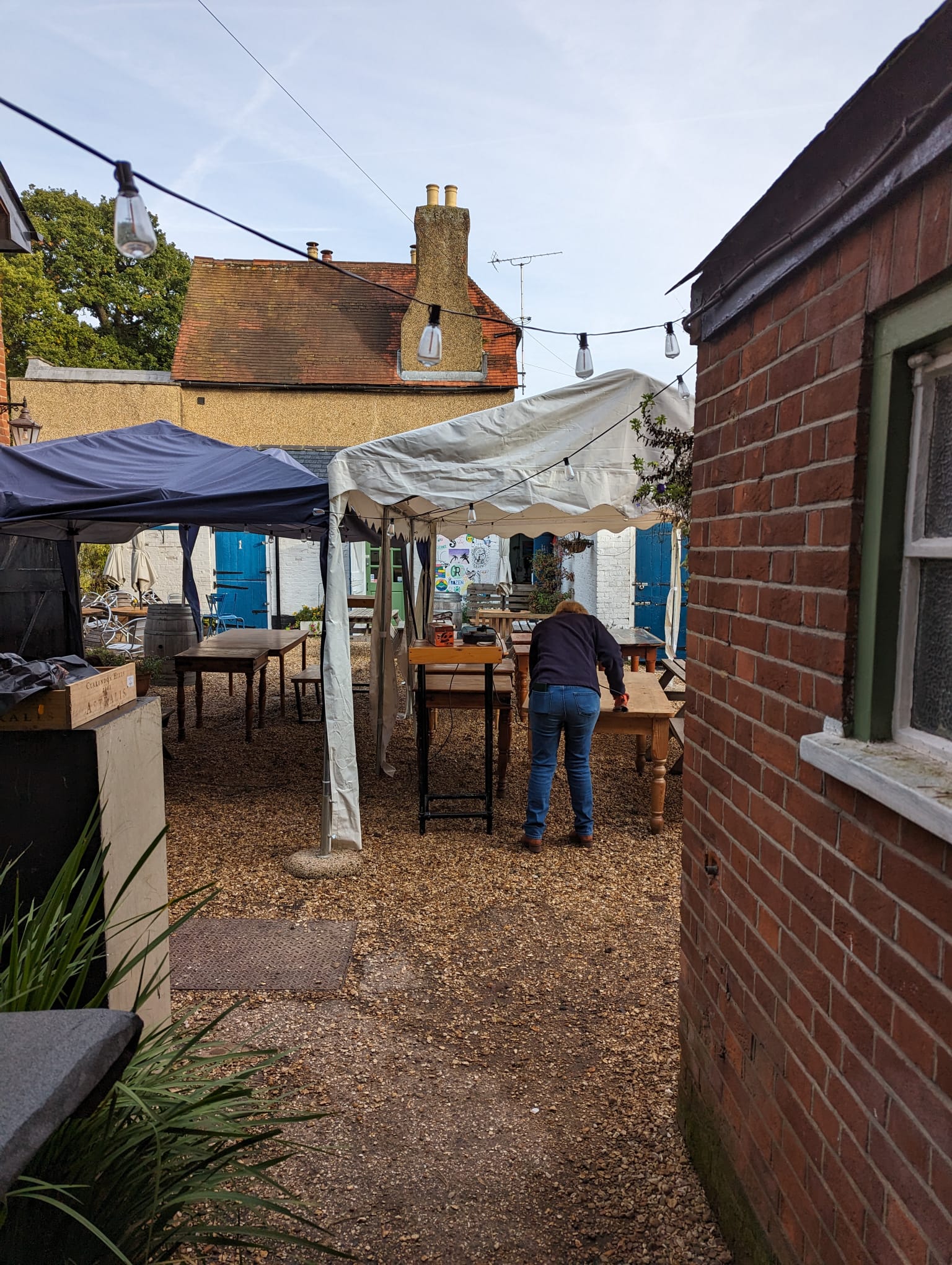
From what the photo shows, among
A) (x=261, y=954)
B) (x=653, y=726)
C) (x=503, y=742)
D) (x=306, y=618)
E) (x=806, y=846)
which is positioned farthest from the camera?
(x=306, y=618)

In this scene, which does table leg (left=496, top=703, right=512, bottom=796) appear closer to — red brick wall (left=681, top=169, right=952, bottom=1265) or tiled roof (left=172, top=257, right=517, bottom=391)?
red brick wall (left=681, top=169, right=952, bottom=1265)

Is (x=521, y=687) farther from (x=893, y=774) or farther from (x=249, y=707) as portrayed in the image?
(x=893, y=774)

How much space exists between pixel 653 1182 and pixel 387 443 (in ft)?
13.4

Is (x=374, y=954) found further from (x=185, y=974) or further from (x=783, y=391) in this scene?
(x=783, y=391)

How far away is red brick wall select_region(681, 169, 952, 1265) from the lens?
4.48 ft

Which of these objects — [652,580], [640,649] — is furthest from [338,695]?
[652,580]

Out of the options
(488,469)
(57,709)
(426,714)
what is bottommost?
(426,714)

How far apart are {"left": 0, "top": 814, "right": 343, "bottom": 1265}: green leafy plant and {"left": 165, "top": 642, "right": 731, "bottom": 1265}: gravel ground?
0.29m

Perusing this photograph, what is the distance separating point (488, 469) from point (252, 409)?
13.2 metres

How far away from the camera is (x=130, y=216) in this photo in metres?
3.38

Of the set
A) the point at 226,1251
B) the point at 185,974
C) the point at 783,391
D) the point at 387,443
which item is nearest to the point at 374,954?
the point at 185,974

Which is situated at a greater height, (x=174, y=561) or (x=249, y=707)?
(x=174, y=561)

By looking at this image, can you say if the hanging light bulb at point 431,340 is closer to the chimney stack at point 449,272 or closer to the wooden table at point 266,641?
the wooden table at point 266,641

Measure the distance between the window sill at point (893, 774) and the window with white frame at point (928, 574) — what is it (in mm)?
50
